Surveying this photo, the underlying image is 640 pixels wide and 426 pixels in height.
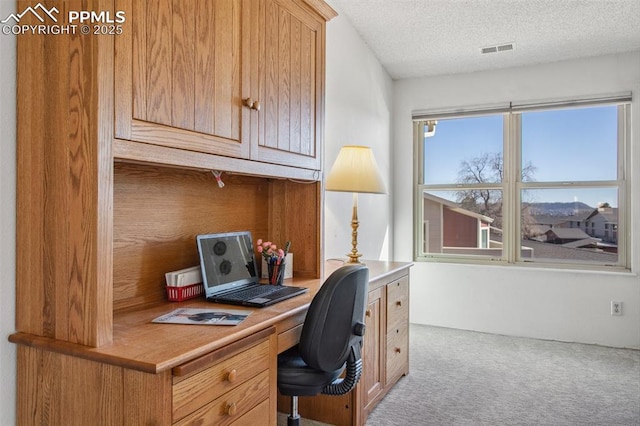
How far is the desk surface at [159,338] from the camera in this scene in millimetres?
1097

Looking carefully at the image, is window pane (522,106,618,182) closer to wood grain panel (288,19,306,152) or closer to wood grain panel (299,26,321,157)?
→ wood grain panel (299,26,321,157)

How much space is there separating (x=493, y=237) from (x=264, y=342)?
3451mm

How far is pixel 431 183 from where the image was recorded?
4.58 m

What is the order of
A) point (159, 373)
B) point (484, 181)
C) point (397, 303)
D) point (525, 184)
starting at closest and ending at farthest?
1. point (159, 373)
2. point (397, 303)
3. point (525, 184)
4. point (484, 181)

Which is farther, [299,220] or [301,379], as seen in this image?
[299,220]

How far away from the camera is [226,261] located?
1984mm

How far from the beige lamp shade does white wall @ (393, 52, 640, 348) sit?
6.52 ft

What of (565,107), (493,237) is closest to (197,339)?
(493,237)

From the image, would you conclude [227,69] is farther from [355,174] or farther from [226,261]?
Result: [355,174]

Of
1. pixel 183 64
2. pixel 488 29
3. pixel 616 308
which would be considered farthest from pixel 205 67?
pixel 616 308

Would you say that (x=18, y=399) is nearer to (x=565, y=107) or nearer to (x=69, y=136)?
(x=69, y=136)

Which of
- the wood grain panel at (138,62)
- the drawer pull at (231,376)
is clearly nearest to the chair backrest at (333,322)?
the drawer pull at (231,376)

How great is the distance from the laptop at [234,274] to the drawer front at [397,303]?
0.91m

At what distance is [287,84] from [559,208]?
10.5 feet
